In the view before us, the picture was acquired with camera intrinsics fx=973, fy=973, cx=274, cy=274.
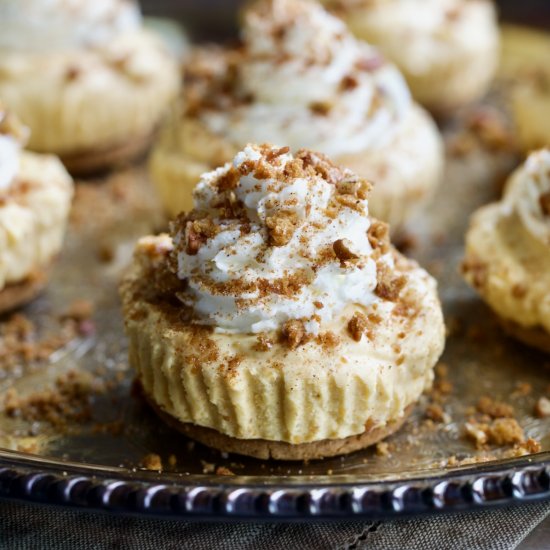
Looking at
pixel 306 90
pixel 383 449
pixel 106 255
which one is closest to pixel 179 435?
pixel 383 449

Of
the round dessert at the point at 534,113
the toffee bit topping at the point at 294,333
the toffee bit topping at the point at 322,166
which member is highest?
the toffee bit topping at the point at 322,166

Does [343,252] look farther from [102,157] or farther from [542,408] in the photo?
[102,157]

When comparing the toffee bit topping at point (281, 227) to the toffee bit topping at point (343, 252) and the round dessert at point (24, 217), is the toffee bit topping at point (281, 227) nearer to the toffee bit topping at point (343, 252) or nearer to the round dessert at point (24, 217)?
the toffee bit topping at point (343, 252)

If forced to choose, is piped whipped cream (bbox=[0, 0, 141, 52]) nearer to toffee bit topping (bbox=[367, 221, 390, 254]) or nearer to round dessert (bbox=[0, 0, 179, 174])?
round dessert (bbox=[0, 0, 179, 174])

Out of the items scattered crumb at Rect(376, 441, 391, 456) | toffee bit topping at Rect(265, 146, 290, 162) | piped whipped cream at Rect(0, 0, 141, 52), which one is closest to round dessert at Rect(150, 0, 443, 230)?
piped whipped cream at Rect(0, 0, 141, 52)

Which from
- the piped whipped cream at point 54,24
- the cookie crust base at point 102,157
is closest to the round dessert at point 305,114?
the cookie crust base at point 102,157

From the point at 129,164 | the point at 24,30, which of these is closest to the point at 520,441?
the point at 129,164

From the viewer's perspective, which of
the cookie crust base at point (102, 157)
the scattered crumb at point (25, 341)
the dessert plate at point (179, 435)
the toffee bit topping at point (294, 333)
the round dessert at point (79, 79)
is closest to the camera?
the dessert plate at point (179, 435)
